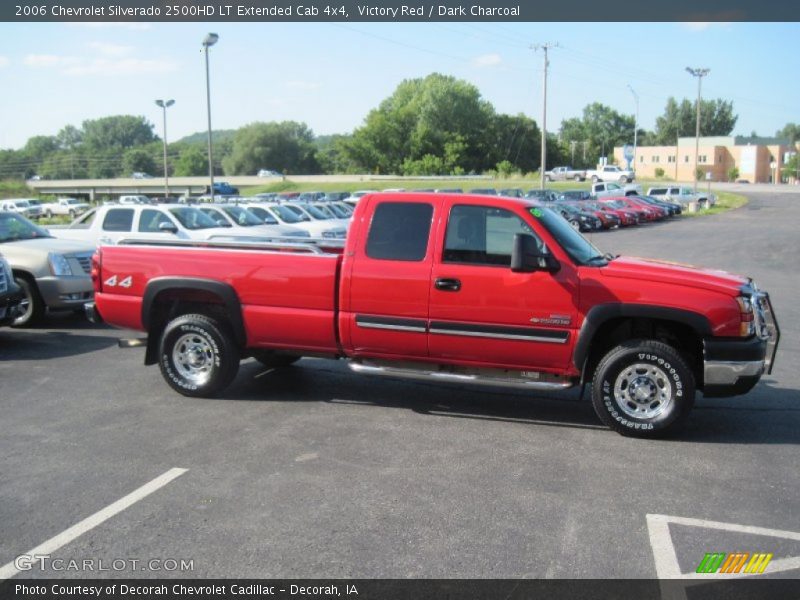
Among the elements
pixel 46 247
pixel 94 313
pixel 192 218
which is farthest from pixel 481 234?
pixel 192 218

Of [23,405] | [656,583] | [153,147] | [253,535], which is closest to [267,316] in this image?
[23,405]

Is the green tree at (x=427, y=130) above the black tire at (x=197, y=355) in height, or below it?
above

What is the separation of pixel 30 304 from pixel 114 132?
634ft

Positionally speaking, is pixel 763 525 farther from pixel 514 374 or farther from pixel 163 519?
pixel 163 519

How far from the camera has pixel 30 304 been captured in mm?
11234

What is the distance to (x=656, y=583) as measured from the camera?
3.95 meters

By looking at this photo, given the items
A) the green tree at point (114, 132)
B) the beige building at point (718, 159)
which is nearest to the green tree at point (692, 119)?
the beige building at point (718, 159)

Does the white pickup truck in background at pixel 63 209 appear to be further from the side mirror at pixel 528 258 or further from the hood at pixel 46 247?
the side mirror at pixel 528 258

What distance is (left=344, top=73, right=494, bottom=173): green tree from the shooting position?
113938 mm

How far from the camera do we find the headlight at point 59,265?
11172 millimetres

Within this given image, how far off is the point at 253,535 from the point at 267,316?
2944mm

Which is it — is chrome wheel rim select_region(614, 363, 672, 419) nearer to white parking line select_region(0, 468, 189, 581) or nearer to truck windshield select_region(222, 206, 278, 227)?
white parking line select_region(0, 468, 189, 581)
